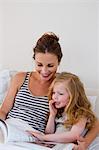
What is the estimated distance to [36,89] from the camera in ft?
4.96

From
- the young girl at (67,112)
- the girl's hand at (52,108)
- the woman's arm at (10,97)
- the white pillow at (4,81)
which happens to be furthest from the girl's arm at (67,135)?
the white pillow at (4,81)

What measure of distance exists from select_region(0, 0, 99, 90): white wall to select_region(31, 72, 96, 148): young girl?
1.47ft

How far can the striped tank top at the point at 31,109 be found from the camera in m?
1.43

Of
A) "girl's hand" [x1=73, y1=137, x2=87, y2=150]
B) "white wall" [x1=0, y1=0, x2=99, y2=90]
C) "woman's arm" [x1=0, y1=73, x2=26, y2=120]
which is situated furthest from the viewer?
"white wall" [x1=0, y1=0, x2=99, y2=90]

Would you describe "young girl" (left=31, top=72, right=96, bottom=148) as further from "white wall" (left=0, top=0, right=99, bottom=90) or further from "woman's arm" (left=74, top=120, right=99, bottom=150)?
"white wall" (left=0, top=0, right=99, bottom=90)

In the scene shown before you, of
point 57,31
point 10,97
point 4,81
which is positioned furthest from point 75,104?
point 57,31

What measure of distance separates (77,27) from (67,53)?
0.16 m

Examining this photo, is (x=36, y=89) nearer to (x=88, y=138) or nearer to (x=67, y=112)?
(x=67, y=112)

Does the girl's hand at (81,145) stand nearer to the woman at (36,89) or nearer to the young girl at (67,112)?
the young girl at (67,112)

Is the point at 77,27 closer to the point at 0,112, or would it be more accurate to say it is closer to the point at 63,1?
the point at 63,1

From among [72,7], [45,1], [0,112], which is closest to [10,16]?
[45,1]

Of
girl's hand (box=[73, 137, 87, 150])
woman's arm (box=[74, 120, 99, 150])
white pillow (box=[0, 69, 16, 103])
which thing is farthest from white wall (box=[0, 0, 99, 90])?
girl's hand (box=[73, 137, 87, 150])

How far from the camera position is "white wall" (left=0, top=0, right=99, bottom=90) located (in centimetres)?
181

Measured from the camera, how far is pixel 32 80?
1.54 meters
